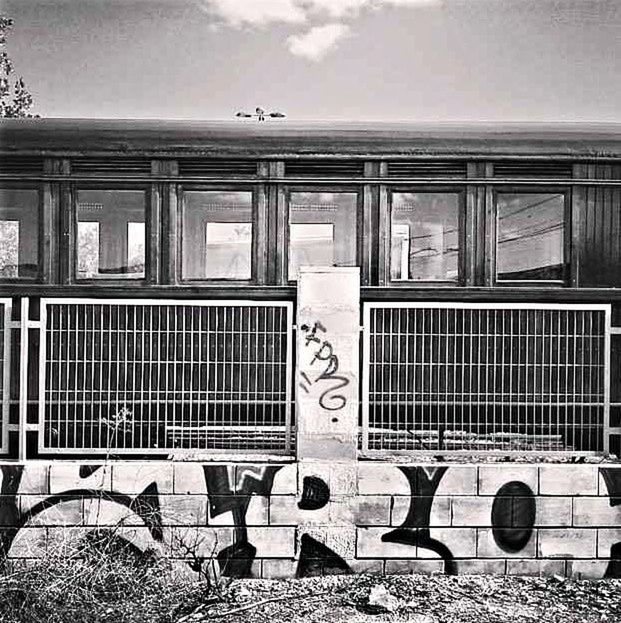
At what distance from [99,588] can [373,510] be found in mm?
1970

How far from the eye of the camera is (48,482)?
5.29 m

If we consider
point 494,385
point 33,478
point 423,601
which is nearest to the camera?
point 423,601

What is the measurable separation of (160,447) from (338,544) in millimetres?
1529

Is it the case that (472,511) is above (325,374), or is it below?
below

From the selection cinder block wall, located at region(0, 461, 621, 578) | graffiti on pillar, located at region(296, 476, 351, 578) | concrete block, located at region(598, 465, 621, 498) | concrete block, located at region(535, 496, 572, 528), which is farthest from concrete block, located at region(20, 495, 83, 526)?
concrete block, located at region(598, 465, 621, 498)

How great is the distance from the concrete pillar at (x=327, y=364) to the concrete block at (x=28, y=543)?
195cm

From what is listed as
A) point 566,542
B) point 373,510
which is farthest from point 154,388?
point 566,542

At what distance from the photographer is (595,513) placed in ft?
17.7

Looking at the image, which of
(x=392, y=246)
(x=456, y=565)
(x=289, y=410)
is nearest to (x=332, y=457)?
(x=289, y=410)

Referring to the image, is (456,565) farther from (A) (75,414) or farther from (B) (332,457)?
(A) (75,414)

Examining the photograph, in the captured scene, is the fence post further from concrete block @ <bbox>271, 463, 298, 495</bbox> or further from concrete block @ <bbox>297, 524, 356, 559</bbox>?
concrete block @ <bbox>297, 524, 356, 559</bbox>

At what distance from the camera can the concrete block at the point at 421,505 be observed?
5.36 metres

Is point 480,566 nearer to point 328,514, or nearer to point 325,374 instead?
point 328,514

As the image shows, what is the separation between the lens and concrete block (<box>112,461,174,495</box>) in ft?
17.4
